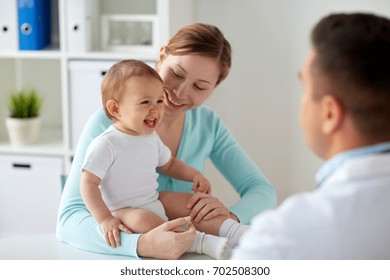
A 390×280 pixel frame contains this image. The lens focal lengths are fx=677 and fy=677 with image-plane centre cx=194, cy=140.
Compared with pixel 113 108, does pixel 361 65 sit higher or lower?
higher

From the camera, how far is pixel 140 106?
1371mm

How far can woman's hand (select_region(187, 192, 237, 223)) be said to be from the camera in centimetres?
144

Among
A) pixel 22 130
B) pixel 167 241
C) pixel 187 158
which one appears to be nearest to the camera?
pixel 167 241

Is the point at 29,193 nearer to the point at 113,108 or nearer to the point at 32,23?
the point at 32,23

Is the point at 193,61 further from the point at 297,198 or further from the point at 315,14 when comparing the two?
the point at 315,14

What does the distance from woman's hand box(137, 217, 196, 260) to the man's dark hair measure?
50 cm

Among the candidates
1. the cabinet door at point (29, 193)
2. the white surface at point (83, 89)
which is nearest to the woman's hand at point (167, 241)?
the white surface at point (83, 89)

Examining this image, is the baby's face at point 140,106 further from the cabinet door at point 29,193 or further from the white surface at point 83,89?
the cabinet door at point 29,193

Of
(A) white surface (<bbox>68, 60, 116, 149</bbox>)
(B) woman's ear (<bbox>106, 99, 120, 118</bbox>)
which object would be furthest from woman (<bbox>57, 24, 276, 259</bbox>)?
(A) white surface (<bbox>68, 60, 116, 149</bbox>)

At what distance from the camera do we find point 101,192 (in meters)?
1.40

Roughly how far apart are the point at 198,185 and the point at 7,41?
4.99 ft

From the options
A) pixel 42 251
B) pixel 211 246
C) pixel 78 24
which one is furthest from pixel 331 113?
pixel 78 24

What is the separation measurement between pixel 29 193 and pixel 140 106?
164cm
